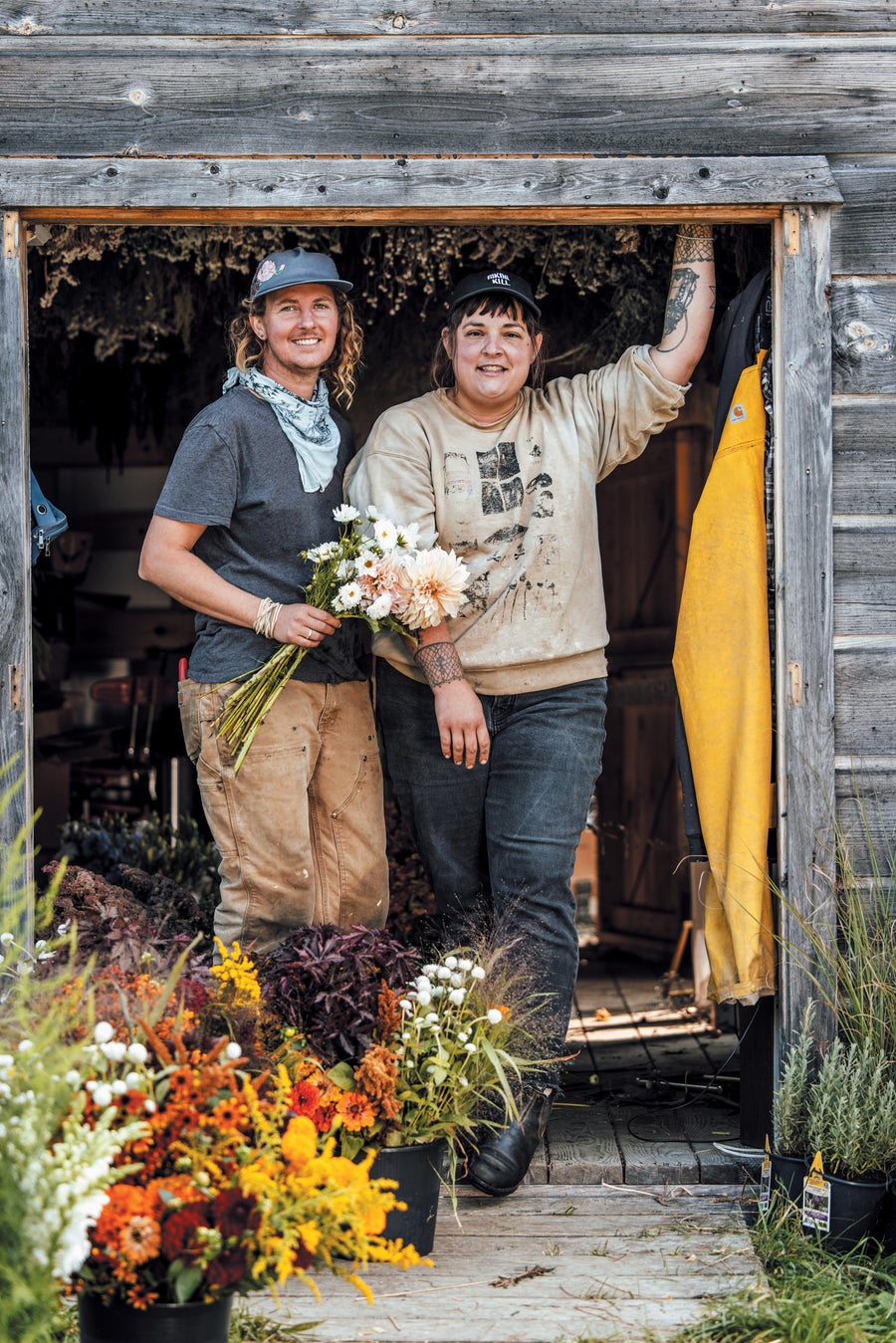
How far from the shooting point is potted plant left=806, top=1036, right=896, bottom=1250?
314 centimetres

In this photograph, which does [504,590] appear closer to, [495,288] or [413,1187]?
[495,288]

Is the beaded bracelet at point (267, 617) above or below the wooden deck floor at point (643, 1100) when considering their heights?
above

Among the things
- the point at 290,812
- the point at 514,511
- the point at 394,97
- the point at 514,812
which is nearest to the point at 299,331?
the point at 394,97

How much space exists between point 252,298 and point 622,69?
1.12m

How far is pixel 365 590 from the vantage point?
3459 millimetres

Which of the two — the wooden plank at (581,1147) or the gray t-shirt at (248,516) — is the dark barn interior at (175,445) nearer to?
the gray t-shirt at (248,516)

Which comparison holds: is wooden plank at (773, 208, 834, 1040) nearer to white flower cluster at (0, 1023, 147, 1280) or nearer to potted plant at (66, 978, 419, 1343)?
potted plant at (66, 978, 419, 1343)

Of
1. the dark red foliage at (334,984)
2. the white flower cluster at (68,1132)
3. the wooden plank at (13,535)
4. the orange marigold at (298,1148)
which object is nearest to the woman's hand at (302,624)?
the wooden plank at (13,535)

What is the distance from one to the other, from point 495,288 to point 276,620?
108 cm

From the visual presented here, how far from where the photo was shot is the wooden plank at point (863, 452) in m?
3.56

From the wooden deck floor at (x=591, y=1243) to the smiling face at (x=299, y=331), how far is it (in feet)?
7.28

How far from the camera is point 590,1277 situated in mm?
3047

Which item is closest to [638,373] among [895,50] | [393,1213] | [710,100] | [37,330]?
[710,100]

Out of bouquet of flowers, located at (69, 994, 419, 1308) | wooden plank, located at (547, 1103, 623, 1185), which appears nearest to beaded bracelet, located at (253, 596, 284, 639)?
bouquet of flowers, located at (69, 994, 419, 1308)
